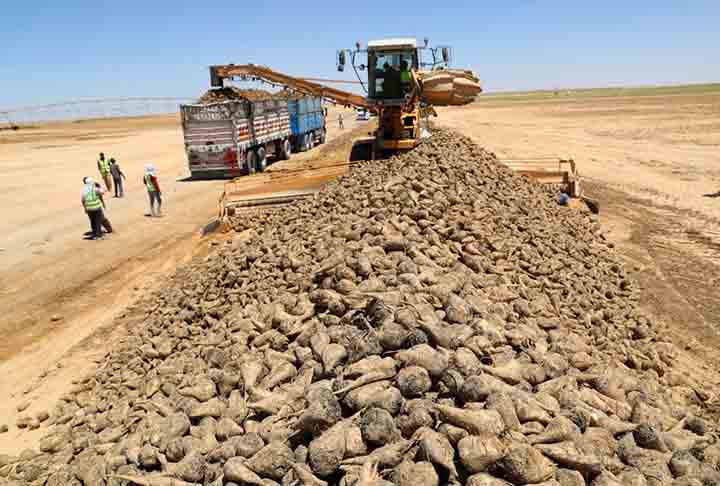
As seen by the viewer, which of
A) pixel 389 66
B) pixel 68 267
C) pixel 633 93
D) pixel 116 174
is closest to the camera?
pixel 68 267

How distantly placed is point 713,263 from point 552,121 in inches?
1631

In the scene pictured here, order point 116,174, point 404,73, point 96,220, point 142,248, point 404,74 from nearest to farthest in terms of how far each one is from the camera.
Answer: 1. point 142,248
2. point 96,220
3. point 404,74
4. point 404,73
5. point 116,174

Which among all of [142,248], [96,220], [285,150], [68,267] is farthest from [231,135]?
[68,267]

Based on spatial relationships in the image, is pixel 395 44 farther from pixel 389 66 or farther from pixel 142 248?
pixel 142 248

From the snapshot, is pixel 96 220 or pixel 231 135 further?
pixel 231 135

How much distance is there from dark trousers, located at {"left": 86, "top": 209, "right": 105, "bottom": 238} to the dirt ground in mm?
333

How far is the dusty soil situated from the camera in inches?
332

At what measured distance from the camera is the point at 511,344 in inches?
167

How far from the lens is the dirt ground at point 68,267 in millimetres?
6789

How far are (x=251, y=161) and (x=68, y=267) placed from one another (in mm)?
10288

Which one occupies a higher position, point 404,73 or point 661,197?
point 404,73

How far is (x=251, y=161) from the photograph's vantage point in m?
20.2

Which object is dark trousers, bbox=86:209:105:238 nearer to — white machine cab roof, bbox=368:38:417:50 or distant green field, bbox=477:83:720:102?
white machine cab roof, bbox=368:38:417:50

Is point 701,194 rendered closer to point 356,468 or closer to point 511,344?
point 511,344
